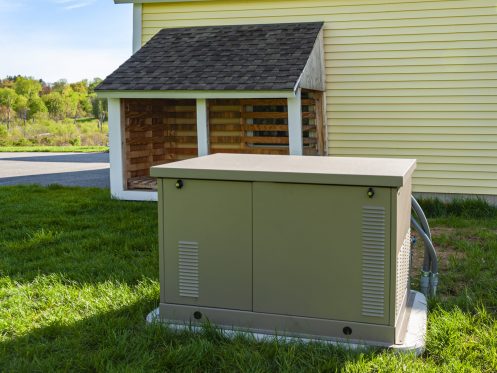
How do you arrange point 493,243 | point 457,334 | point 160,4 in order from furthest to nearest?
point 160,4 → point 493,243 → point 457,334

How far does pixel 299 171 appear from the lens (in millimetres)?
4090

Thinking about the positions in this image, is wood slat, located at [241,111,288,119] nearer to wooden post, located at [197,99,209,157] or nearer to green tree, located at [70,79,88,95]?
wooden post, located at [197,99,209,157]

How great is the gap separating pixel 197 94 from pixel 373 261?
6663 millimetres

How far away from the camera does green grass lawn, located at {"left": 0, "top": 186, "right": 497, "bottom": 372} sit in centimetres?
391

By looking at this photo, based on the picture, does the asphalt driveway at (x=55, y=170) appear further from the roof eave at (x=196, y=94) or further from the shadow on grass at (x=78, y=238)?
the roof eave at (x=196, y=94)

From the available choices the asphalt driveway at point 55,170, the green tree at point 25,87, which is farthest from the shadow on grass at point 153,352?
the green tree at point 25,87

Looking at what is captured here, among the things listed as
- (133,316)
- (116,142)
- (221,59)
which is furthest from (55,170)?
(133,316)

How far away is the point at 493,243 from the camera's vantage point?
7.26 metres

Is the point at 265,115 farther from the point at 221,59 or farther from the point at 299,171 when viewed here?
the point at 299,171

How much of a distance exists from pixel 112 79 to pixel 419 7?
5079mm

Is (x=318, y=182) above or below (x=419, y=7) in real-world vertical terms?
below

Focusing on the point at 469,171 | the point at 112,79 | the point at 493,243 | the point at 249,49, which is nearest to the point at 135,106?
the point at 112,79

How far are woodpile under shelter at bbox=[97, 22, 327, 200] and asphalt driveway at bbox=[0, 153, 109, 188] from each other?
220 cm

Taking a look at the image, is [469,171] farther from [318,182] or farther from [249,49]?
[318,182]
